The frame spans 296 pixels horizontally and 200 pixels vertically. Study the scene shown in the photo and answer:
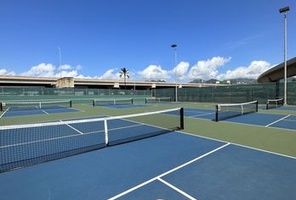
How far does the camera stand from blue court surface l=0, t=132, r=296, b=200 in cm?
410

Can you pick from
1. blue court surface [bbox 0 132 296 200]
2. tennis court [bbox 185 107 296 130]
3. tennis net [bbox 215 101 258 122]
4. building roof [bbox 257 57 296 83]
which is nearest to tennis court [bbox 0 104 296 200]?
blue court surface [bbox 0 132 296 200]

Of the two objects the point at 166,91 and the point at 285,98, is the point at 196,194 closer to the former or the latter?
the point at 285,98

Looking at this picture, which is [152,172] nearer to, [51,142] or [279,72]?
[51,142]

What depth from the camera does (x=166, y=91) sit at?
45.4 metres

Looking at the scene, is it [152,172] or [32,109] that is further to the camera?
[32,109]

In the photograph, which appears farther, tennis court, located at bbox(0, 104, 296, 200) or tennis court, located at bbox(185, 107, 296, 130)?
tennis court, located at bbox(185, 107, 296, 130)

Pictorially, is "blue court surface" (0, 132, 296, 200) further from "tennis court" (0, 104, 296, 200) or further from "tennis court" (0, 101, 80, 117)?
"tennis court" (0, 101, 80, 117)

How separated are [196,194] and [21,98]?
1484 inches

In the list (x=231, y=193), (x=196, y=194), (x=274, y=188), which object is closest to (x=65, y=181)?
(x=196, y=194)

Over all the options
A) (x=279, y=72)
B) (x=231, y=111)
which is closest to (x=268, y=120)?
(x=231, y=111)

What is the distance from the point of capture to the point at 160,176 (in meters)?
4.87

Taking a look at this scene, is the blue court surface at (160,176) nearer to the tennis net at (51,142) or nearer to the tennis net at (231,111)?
the tennis net at (51,142)

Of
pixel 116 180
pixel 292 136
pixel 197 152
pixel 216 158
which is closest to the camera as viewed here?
pixel 116 180

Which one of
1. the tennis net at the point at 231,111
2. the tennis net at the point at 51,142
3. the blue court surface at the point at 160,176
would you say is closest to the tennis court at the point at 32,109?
the tennis net at the point at 51,142
